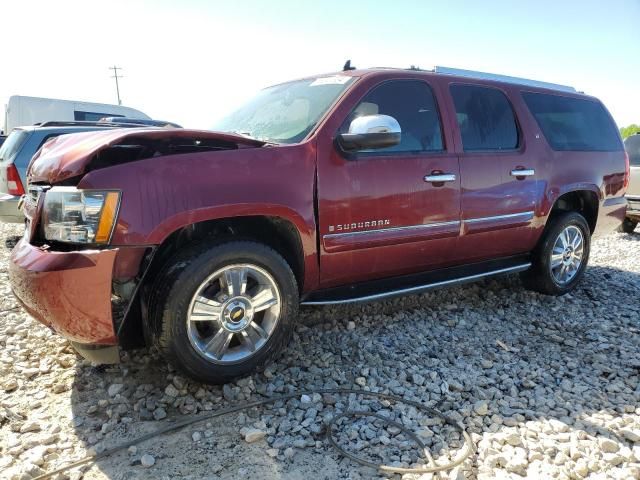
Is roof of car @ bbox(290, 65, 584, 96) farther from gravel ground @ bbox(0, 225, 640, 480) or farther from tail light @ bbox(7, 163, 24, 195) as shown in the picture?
tail light @ bbox(7, 163, 24, 195)

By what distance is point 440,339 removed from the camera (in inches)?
140

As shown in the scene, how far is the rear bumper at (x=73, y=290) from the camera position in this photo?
230 cm

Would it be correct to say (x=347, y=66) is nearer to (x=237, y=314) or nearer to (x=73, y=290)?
(x=237, y=314)

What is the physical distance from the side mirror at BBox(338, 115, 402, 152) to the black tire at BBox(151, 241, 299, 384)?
828 mm

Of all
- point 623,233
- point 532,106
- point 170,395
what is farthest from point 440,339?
point 623,233

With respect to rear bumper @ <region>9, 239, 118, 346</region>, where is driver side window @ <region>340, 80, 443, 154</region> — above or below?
above

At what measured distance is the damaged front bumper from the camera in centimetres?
230

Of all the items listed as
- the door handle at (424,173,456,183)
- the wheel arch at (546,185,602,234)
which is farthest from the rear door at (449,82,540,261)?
the wheel arch at (546,185,602,234)

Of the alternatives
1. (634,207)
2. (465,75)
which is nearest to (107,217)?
(465,75)

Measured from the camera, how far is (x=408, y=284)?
3467mm

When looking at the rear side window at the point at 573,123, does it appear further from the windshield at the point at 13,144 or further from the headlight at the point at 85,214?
the windshield at the point at 13,144

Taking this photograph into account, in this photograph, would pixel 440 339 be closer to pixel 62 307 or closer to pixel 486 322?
pixel 486 322

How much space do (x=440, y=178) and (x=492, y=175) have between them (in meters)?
0.61

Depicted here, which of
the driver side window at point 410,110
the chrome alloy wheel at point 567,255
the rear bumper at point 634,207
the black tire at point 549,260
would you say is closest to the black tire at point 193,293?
the driver side window at point 410,110
